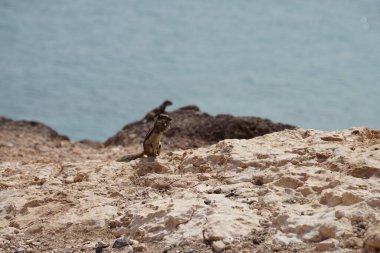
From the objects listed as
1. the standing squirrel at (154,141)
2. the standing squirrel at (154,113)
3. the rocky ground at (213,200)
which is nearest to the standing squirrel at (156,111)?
the standing squirrel at (154,113)

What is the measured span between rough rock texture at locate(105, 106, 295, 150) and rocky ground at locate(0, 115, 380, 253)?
6945 mm

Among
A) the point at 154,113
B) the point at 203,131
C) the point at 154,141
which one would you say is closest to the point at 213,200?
the point at 154,141

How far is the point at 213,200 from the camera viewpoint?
5.23 m

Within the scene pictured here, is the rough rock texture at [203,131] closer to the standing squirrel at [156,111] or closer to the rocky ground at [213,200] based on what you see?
the standing squirrel at [156,111]

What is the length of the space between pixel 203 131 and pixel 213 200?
9485mm

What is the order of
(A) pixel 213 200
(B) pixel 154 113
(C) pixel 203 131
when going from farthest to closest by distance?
(B) pixel 154 113 < (C) pixel 203 131 < (A) pixel 213 200

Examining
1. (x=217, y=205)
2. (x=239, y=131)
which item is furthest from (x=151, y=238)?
(x=239, y=131)

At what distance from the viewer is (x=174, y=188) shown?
5785 millimetres

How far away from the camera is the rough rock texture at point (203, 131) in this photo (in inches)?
551

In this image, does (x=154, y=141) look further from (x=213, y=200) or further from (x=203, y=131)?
(x=203, y=131)

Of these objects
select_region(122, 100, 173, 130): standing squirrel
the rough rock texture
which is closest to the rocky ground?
the rough rock texture

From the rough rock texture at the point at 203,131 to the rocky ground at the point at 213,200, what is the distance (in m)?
6.94

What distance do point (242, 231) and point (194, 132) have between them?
10072 millimetres

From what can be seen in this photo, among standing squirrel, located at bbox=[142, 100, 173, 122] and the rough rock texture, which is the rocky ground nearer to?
the rough rock texture
